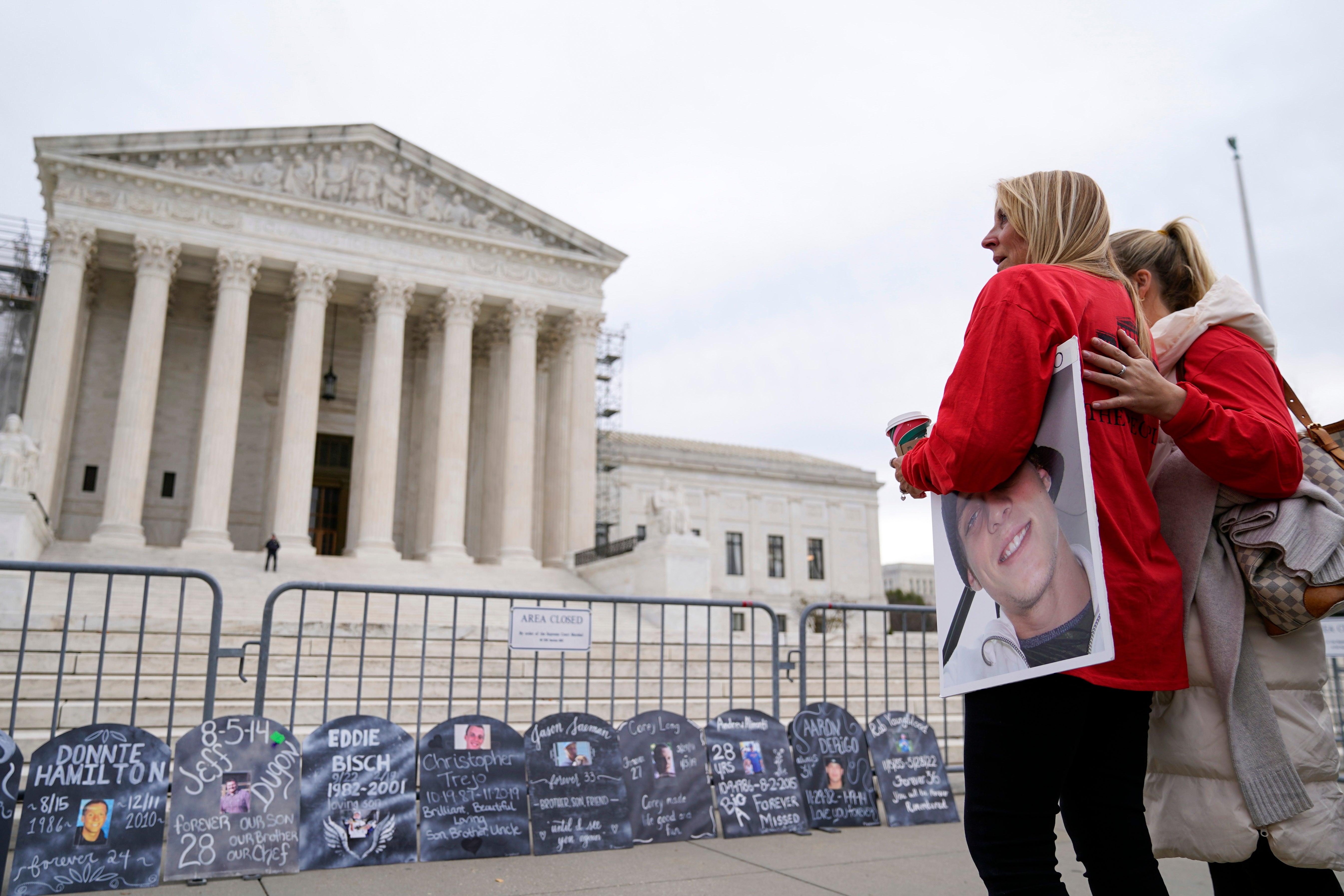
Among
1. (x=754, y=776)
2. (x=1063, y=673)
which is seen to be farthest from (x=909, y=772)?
(x=1063, y=673)

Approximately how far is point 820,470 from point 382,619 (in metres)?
40.8

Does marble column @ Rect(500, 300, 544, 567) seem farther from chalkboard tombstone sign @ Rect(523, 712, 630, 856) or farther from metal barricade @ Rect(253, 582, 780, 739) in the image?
chalkboard tombstone sign @ Rect(523, 712, 630, 856)

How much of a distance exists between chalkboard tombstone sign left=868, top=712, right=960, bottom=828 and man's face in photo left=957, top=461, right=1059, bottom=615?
444cm

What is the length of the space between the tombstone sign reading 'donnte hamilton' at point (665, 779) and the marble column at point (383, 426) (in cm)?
2095

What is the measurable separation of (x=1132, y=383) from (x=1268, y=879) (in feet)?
4.90

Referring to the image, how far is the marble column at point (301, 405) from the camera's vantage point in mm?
25062

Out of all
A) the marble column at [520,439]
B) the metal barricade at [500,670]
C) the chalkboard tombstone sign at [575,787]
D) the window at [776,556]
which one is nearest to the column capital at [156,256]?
the marble column at [520,439]

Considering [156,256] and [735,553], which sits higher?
[156,256]

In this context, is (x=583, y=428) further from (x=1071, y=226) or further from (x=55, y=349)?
(x=1071, y=226)

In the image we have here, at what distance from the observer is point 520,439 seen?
28453 mm

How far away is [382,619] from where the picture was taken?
17.8 meters

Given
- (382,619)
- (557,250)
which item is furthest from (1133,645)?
(557,250)

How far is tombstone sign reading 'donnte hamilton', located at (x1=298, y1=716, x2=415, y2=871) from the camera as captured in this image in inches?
189

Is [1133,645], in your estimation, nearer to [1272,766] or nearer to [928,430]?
[1272,766]
